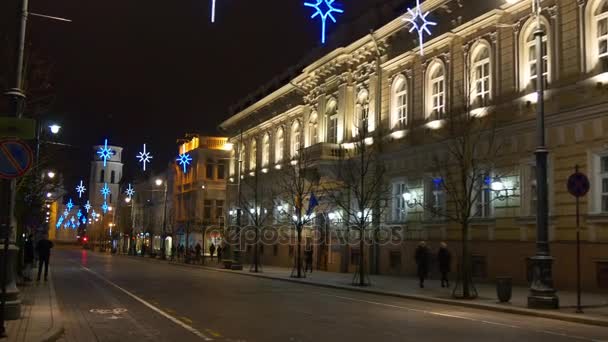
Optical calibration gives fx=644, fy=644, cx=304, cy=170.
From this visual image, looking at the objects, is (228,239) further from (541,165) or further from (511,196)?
(541,165)

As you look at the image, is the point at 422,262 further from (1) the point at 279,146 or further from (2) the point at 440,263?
(1) the point at 279,146

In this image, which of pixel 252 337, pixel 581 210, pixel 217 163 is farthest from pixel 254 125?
pixel 252 337

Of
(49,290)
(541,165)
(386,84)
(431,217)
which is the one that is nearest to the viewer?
(541,165)

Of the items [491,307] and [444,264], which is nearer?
[491,307]

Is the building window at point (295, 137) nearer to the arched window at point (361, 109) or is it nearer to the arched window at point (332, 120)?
the arched window at point (332, 120)

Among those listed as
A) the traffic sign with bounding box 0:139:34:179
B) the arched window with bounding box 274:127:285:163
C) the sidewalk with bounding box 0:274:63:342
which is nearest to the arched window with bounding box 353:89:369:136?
the arched window with bounding box 274:127:285:163

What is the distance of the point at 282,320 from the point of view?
46.2ft

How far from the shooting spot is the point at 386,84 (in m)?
35.3

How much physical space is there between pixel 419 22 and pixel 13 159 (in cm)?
2494

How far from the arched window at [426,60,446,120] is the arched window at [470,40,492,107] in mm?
2379

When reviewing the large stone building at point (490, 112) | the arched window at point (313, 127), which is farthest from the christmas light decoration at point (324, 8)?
the arched window at point (313, 127)

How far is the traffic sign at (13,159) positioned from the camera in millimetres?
10438

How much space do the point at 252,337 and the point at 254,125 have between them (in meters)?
45.3

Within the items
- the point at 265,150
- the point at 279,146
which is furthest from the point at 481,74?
the point at 265,150
